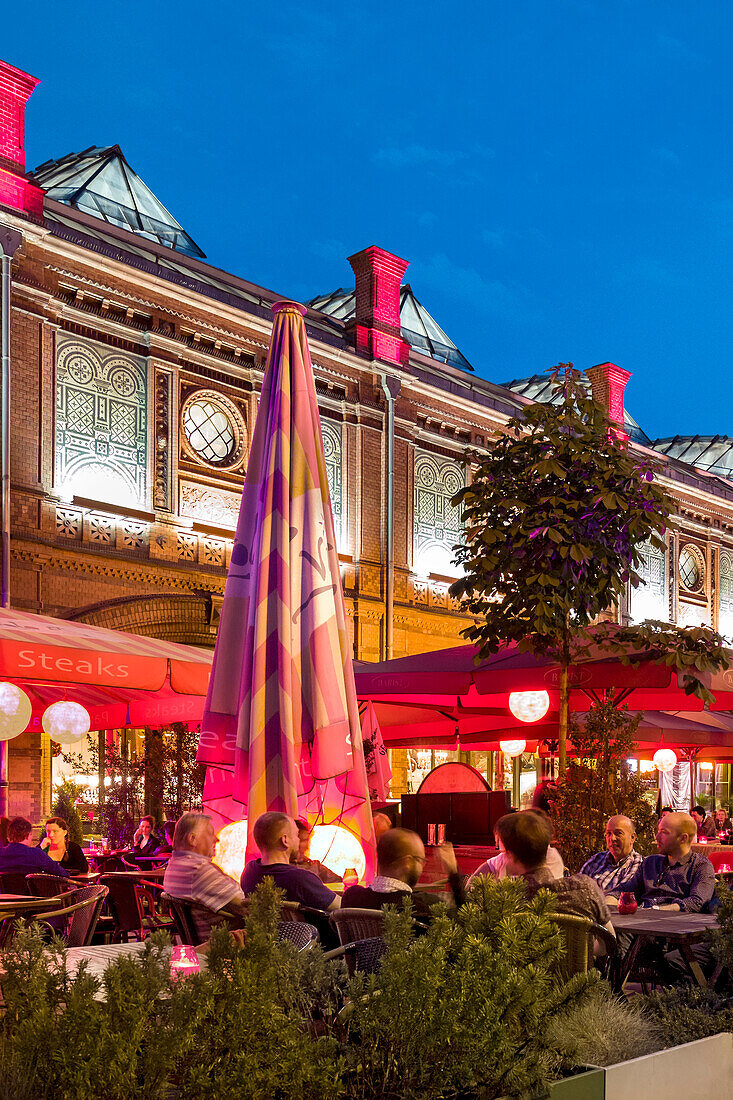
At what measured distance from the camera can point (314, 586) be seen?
710 centimetres

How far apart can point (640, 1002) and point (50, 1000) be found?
3.00m

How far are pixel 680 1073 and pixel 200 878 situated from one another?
2.38 m

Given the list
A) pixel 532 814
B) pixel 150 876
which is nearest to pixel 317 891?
pixel 532 814

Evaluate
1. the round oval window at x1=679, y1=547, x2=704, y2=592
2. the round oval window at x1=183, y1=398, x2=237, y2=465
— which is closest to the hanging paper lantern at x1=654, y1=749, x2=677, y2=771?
the round oval window at x1=183, y1=398, x2=237, y2=465

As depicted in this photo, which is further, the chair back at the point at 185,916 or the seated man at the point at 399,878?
the chair back at the point at 185,916

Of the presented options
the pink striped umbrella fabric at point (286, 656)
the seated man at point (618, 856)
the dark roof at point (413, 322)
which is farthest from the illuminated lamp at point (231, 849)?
Result: the dark roof at point (413, 322)

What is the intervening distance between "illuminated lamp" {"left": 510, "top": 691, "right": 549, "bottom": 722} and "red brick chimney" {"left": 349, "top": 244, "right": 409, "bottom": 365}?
468 inches

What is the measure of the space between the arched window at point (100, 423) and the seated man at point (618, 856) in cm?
996

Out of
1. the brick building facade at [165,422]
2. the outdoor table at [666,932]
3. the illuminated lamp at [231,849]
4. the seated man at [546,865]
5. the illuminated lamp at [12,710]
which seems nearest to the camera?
the seated man at [546,865]

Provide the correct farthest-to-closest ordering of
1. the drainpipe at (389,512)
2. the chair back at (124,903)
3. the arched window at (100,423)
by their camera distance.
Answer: the drainpipe at (389,512) → the arched window at (100,423) → the chair back at (124,903)

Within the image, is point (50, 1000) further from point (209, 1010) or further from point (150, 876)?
point (150, 876)

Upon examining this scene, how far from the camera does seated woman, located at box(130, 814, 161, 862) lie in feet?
38.3

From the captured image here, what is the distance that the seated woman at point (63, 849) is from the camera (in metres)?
9.76

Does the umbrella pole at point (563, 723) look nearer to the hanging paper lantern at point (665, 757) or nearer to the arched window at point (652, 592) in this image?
the hanging paper lantern at point (665, 757)
